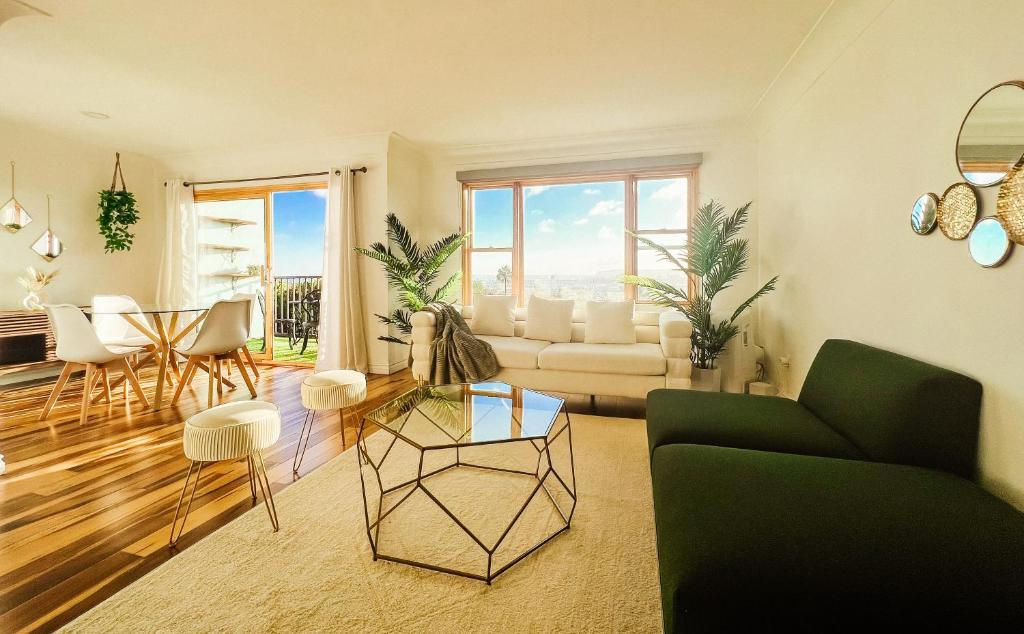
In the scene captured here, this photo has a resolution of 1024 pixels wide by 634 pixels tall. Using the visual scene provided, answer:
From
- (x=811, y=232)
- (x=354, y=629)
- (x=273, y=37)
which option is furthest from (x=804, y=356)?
(x=273, y=37)

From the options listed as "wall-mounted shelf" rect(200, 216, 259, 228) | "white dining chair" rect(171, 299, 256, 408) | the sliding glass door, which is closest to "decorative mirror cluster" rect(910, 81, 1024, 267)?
"white dining chair" rect(171, 299, 256, 408)

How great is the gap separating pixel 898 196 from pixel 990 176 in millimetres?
546

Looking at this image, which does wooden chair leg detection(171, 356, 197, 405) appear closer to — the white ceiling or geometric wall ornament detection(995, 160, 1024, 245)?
the white ceiling

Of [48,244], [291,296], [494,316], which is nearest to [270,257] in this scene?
[291,296]

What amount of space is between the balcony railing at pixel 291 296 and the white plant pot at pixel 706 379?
5182 mm

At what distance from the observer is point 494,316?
14.3 feet

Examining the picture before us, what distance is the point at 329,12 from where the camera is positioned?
2.53 metres

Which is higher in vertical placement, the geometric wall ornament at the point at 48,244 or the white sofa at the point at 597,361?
the geometric wall ornament at the point at 48,244

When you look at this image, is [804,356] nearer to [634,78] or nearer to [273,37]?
[634,78]

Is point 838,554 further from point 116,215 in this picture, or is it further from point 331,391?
point 116,215

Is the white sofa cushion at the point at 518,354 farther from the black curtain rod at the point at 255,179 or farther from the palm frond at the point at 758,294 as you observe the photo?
the black curtain rod at the point at 255,179

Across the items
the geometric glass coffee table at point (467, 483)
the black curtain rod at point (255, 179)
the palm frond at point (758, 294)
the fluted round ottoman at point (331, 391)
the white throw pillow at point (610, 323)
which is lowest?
the geometric glass coffee table at point (467, 483)

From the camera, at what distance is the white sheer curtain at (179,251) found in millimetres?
5387

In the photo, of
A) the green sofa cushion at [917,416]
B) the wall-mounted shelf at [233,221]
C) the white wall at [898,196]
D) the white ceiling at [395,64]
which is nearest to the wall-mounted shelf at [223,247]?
the wall-mounted shelf at [233,221]
